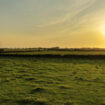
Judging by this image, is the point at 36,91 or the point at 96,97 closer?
the point at 96,97

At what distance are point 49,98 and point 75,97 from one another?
1.72 m

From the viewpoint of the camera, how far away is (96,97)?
841 cm

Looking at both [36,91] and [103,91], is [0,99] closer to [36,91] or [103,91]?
[36,91]

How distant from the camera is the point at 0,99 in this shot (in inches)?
315

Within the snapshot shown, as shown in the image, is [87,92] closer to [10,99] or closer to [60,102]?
[60,102]

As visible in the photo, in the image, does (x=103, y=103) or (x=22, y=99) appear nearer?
(x=103, y=103)

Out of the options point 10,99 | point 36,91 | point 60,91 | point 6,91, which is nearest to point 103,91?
point 60,91

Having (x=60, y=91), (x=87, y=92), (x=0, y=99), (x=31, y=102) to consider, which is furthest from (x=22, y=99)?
(x=87, y=92)

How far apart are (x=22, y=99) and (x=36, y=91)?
173 centimetres

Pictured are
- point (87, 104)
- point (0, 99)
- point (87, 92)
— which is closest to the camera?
point (87, 104)

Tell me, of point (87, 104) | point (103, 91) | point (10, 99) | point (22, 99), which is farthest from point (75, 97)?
point (10, 99)

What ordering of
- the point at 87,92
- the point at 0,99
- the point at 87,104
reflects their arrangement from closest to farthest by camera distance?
the point at 87,104, the point at 0,99, the point at 87,92

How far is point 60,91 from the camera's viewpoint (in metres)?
9.60

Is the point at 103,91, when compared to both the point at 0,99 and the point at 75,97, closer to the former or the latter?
the point at 75,97
